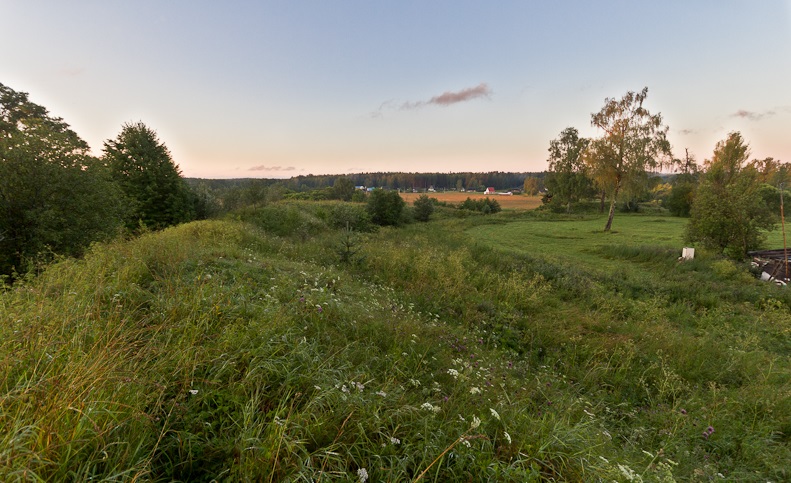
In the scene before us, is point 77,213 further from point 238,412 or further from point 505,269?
point 505,269

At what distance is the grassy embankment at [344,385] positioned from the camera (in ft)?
5.99

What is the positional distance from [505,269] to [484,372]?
1045cm

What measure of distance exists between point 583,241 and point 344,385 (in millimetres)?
28974

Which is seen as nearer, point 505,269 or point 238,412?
point 238,412

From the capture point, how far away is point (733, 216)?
16672mm

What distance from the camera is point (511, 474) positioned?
2.04 m

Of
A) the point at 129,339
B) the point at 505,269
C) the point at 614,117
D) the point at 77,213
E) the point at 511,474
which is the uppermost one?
the point at 614,117

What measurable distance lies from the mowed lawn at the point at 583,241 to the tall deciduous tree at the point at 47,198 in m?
22.4

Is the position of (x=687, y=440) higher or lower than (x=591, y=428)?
lower

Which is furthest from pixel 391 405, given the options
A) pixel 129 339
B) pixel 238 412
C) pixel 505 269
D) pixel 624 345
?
pixel 505 269

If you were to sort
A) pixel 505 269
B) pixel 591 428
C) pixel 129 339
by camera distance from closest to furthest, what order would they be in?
pixel 129 339
pixel 591 428
pixel 505 269

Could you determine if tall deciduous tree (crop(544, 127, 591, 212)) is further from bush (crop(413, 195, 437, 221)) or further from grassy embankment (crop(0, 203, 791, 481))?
grassy embankment (crop(0, 203, 791, 481))

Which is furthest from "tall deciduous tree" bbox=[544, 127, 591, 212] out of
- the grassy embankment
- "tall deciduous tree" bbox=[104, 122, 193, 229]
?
"tall deciduous tree" bbox=[104, 122, 193, 229]

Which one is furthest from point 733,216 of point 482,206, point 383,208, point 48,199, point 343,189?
point 343,189
